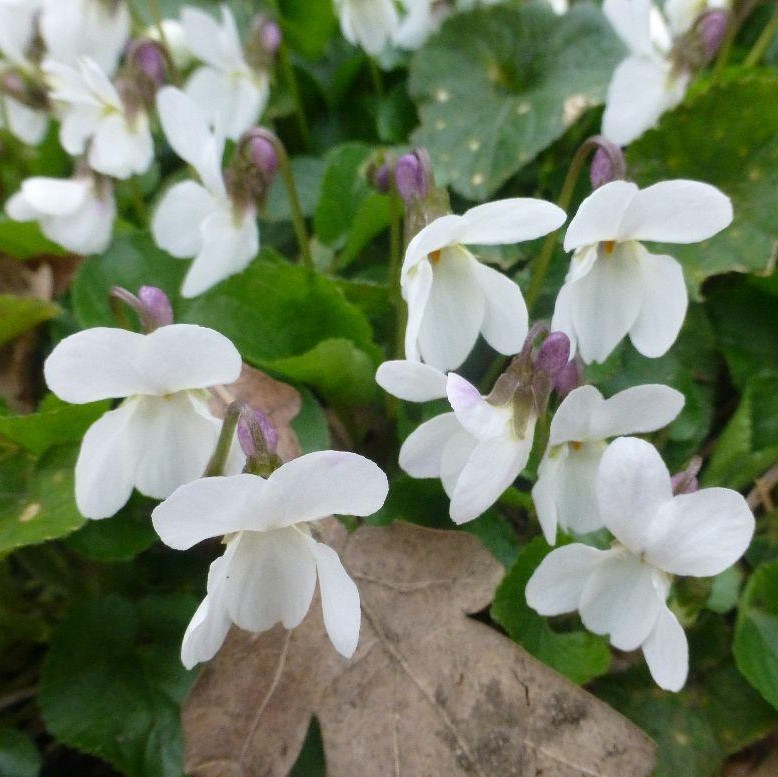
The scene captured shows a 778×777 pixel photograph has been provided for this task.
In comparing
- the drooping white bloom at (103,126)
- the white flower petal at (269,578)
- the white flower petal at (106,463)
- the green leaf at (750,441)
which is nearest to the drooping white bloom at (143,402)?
the white flower petal at (106,463)

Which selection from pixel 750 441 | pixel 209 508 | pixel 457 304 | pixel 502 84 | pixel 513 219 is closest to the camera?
pixel 209 508

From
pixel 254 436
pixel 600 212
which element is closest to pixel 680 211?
pixel 600 212

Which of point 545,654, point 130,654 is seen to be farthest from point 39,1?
point 545,654

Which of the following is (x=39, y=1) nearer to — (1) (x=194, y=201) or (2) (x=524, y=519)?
(1) (x=194, y=201)

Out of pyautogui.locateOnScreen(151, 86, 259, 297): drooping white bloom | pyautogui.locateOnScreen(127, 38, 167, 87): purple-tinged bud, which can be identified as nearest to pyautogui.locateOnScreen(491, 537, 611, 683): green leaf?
pyautogui.locateOnScreen(151, 86, 259, 297): drooping white bloom

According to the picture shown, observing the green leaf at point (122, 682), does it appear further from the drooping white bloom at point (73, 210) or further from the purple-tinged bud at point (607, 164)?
→ the purple-tinged bud at point (607, 164)

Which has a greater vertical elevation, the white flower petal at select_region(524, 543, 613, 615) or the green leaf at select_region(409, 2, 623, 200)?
the green leaf at select_region(409, 2, 623, 200)

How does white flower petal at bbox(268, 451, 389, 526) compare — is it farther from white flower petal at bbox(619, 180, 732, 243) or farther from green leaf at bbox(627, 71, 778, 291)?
green leaf at bbox(627, 71, 778, 291)

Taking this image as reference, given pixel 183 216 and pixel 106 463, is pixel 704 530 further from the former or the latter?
pixel 183 216
